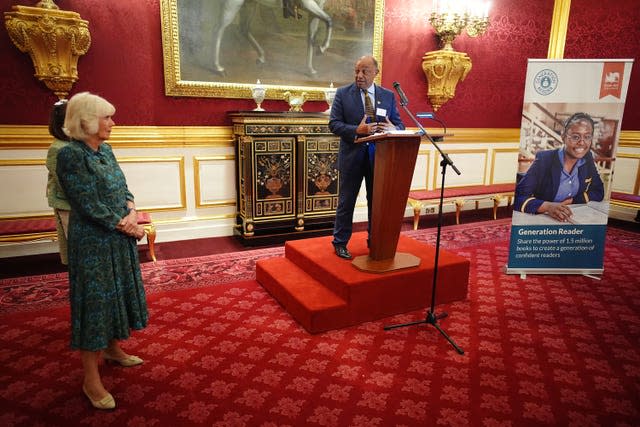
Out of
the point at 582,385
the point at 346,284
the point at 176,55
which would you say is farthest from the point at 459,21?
the point at 582,385

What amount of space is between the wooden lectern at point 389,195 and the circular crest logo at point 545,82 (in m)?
1.54

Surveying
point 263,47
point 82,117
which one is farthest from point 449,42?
point 82,117

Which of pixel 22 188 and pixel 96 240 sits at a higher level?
pixel 96 240

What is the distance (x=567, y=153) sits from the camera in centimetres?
354

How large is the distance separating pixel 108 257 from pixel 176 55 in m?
3.14

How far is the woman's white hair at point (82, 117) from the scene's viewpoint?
71.8 inches

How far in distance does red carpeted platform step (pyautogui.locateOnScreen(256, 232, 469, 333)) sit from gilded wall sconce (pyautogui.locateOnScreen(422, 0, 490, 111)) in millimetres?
3107

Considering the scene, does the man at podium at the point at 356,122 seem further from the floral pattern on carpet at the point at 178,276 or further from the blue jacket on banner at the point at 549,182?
the blue jacket on banner at the point at 549,182

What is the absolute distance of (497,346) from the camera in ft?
8.53

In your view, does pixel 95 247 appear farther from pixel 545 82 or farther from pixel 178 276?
pixel 545 82

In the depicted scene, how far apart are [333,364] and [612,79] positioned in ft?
10.6

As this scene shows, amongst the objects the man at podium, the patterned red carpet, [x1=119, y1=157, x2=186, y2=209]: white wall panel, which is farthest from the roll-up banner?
[x1=119, y1=157, x2=186, y2=209]: white wall panel

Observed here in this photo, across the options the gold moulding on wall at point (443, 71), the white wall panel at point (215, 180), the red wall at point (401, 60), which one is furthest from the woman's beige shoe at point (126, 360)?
the gold moulding on wall at point (443, 71)

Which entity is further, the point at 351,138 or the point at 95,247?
the point at 351,138
